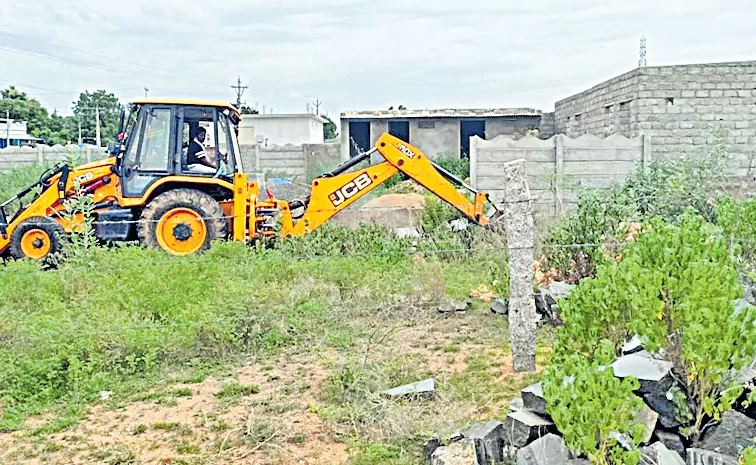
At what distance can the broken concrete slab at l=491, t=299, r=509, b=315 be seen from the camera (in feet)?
26.3

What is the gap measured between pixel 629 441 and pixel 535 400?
731 millimetres

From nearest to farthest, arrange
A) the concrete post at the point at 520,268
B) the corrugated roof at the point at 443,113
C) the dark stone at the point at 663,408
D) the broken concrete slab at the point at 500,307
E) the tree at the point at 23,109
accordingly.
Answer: the dark stone at the point at 663,408 → the concrete post at the point at 520,268 → the broken concrete slab at the point at 500,307 → the corrugated roof at the point at 443,113 → the tree at the point at 23,109

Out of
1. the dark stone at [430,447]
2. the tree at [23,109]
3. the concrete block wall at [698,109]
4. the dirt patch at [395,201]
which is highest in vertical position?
the tree at [23,109]

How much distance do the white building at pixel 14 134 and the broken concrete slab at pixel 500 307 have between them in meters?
36.8

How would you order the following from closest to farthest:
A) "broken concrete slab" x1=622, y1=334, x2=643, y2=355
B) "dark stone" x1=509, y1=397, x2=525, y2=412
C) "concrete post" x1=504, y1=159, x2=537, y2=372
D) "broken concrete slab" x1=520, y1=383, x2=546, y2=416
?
"broken concrete slab" x1=520, y1=383, x2=546, y2=416
"dark stone" x1=509, y1=397, x2=525, y2=412
"broken concrete slab" x1=622, y1=334, x2=643, y2=355
"concrete post" x1=504, y1=159, x2=537, y2=372

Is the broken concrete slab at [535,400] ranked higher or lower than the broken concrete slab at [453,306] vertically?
higher

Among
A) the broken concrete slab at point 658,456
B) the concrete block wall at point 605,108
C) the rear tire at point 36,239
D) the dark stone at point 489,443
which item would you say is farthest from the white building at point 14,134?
the broken concrete slab at point 658,456

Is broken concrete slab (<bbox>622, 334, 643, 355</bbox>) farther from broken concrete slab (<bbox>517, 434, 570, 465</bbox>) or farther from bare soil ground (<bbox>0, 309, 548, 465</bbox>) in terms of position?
broken concrete slab (<bbox>517, 434, 570, 465</bbox>)

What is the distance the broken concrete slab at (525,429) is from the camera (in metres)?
Answer: 4.20

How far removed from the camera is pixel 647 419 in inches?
156

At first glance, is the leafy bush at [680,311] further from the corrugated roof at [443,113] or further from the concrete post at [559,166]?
the corrugated roof at [443,113]

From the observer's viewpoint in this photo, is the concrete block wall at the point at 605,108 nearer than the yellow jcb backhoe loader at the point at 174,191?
No

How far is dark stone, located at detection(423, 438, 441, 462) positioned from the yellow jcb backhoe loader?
22.2 ft

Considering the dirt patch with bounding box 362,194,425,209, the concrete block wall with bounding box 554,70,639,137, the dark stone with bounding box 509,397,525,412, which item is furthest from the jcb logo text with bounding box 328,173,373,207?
the concrete block wall with bounding box 554,70,639,137
